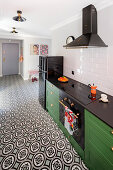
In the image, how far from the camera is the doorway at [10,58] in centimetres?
768

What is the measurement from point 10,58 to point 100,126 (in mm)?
8052

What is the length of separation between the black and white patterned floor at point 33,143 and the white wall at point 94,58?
1.27 metres

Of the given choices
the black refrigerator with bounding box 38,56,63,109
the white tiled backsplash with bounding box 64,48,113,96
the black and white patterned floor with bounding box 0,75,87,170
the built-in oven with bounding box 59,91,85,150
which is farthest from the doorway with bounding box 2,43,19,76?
the built-in oven with bounding box 59,91,85,150

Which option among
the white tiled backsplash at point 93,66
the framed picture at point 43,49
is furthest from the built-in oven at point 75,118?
the framed picture at point 43,49

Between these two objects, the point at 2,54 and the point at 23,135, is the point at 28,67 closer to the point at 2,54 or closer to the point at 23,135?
the point at 2,54

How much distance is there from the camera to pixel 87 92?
2070 millimetres

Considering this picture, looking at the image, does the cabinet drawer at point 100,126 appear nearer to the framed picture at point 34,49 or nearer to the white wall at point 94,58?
the white wall at point 94,58

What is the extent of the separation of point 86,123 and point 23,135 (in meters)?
1.37

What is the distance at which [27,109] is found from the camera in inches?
127

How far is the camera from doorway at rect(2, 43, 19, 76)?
7676 mm

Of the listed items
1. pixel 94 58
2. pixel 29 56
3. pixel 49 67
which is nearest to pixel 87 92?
pixel 94 58

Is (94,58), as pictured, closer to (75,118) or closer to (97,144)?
(75,118)

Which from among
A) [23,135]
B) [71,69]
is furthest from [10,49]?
[23,135]

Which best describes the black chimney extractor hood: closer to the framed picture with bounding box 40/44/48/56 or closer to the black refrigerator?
the black refrigerator
